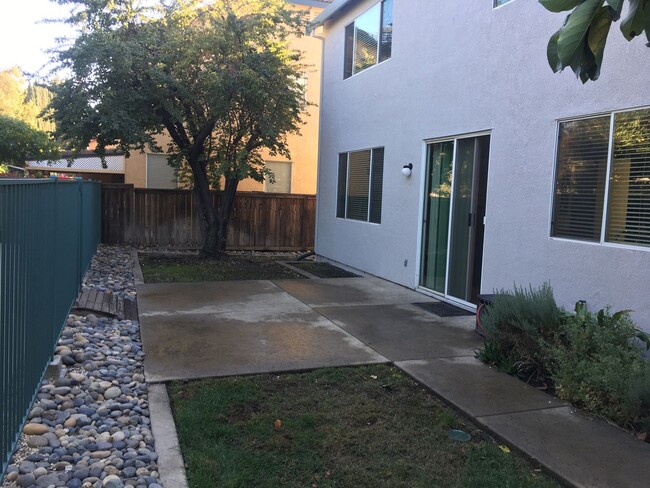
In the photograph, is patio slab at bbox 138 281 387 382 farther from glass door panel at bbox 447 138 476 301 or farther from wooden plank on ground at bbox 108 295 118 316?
glass door panel at bbox 447 138 476 301

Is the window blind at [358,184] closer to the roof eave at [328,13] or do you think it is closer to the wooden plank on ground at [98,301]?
the roof eave at [328,13]

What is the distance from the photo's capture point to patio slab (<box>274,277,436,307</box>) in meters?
8.18

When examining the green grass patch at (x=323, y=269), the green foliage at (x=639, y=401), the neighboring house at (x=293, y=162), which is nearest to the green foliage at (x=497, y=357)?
the green foliage at (x=639, y=401)

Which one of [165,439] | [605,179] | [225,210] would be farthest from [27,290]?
[225,210]

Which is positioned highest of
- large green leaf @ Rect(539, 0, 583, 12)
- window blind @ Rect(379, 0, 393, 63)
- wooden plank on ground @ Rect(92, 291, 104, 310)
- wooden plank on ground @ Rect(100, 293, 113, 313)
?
window blind @ Rect(379, 0, 393, 63)

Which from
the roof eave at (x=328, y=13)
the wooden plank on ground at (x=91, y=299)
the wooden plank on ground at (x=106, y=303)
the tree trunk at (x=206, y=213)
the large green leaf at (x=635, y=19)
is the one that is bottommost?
the wooden plank on ground at (x=106, y=303)

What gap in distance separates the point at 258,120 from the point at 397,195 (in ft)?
11.9

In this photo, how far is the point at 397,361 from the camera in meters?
5.34

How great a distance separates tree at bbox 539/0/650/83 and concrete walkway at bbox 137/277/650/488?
2397mm

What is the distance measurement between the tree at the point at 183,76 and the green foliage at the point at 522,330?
7.16m

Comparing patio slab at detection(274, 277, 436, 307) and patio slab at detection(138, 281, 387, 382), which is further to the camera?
patio slab at detection(274, 277, 436, 307)

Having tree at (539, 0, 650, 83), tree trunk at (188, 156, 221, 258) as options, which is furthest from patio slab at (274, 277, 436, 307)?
tree at (539, 0, 650, 83)

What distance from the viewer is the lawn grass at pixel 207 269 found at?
10.0m

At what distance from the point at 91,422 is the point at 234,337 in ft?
7.36
